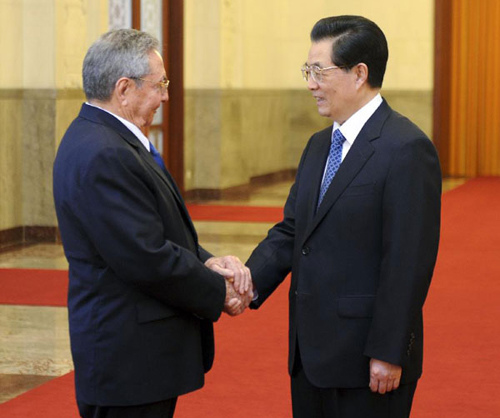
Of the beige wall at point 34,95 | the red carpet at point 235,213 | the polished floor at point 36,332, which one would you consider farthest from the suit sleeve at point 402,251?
the red carpet at point 235,213

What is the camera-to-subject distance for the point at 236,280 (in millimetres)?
3471

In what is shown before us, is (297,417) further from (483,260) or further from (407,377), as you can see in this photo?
(483,260)

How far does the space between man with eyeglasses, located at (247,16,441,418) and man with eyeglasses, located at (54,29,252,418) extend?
1.05ft

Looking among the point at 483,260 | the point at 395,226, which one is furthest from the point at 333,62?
the point at 483,260

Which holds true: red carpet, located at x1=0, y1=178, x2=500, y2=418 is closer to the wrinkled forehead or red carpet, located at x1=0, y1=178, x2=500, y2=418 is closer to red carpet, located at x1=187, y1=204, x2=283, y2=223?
the wrinkled forehead

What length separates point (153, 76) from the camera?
312cm

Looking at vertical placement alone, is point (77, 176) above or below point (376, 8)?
below

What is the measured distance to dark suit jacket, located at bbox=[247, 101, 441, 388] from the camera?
10.00 feet

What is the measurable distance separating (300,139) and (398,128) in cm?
1445

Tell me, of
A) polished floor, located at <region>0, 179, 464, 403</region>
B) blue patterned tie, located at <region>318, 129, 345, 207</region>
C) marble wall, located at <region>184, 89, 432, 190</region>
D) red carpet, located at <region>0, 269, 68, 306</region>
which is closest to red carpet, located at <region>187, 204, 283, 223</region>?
marble wall, located at <region>184, 89, 432, 190</region>

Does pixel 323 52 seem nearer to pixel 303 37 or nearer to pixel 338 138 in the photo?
pixel 338 138

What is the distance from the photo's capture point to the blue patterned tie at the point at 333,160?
3.26 meters

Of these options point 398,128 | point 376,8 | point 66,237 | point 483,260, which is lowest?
point 483,260

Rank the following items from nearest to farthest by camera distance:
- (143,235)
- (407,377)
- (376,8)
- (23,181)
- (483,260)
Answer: (143,235) < (407,377) < (483,260) < (23,181) < (376,8)
